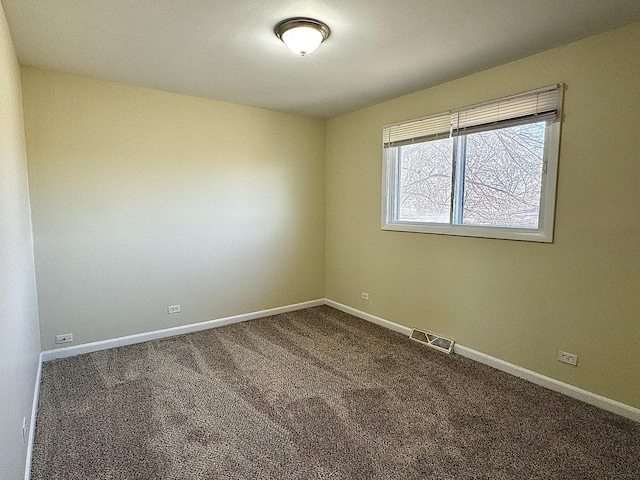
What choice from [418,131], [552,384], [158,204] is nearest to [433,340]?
[552,384]

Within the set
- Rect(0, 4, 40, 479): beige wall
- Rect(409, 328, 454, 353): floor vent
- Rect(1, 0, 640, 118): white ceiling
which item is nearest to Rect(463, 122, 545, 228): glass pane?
Rect(1, 0, 640, 118): white ceiling

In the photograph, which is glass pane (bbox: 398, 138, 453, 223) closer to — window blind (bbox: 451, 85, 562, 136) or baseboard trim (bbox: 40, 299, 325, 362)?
window blind (bbox: 451, 85, 562, 136)

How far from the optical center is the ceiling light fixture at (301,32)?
2.12 meters

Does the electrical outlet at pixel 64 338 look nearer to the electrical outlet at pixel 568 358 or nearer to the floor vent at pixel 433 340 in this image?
the floor vent at pixel 433 340

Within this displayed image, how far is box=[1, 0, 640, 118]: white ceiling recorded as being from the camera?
78.2 inches

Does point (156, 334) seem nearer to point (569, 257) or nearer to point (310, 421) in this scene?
point (310, 421)

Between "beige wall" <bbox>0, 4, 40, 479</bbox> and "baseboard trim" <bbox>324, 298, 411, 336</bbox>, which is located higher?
"beige wall" <bbox>0, 4, 40, 479</bbox>

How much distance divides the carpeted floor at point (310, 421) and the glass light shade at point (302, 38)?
2.46 metres

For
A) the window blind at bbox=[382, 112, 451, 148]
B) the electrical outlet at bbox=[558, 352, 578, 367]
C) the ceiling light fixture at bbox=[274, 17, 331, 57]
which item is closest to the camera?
the ceiling light fixture at bbox=[274, 17, 331, 57]

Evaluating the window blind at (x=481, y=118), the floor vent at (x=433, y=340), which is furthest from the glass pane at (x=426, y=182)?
the floor vent at (x=433, y=340)

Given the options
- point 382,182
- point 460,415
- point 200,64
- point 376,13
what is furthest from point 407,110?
point 460,415

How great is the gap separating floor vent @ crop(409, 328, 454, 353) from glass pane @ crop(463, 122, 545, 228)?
46.5 inches

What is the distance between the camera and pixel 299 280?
15.4ft

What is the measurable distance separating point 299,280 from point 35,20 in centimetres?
354
